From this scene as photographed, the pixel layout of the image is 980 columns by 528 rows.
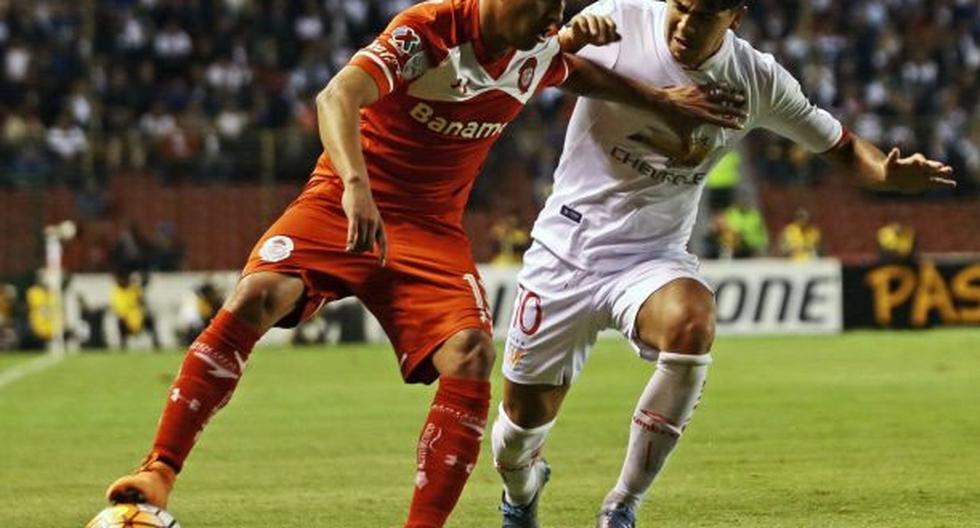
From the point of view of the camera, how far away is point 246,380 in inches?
668

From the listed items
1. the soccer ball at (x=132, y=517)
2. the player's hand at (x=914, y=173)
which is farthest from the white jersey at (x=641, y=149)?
the soccer ball at (x=132, y=517)

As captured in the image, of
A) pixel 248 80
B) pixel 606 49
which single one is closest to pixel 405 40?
pixel 606 49

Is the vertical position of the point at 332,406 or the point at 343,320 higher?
the point at 332,406

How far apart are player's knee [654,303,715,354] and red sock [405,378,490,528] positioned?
33.6 inches

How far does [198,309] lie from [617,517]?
1600 centimetres

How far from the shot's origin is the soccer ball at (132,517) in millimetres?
5988

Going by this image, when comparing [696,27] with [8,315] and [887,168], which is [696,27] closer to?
[887,168]

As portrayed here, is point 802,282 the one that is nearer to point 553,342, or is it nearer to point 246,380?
point 246,380

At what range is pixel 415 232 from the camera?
21.9ft

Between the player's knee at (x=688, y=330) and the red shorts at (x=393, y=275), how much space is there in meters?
0.69

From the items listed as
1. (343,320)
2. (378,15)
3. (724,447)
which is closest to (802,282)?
(343,320)

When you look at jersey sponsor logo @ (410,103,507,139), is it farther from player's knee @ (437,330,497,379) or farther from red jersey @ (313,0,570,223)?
player's knee @ (437,330,497,379)

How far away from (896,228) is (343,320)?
7659 millimetres

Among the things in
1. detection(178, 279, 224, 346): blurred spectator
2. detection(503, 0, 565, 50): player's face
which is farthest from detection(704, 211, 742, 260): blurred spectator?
detection(503, 0, 565, 50): player's face
